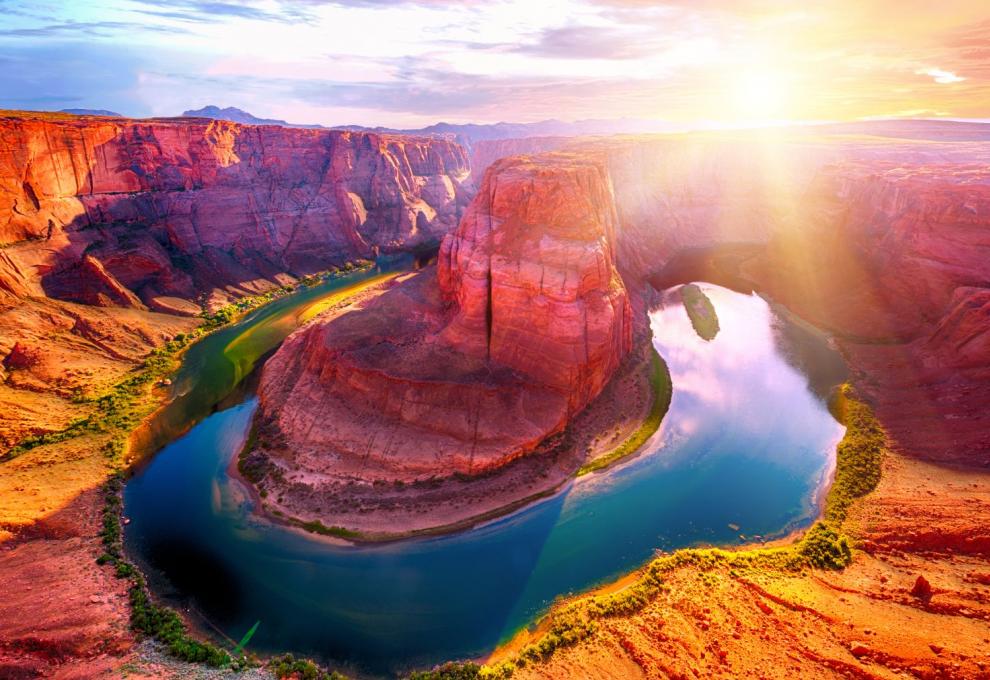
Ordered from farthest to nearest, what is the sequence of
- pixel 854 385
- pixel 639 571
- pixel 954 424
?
pixel 854 385
pixel 954 424
pixel 639 571

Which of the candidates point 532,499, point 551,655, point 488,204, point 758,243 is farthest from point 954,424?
point 758,243

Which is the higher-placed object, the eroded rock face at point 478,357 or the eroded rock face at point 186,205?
the eroded rock face at point 186,205

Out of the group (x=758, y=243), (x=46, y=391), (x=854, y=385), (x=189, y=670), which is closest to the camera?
(x=189, y=670)

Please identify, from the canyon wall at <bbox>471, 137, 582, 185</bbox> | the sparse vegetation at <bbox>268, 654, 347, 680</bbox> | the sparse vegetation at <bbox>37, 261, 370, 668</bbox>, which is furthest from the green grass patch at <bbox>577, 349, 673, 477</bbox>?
the canyon wall at <bbox>471, 137, 582, 185</bbox>

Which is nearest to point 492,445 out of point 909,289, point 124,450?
point 124,450

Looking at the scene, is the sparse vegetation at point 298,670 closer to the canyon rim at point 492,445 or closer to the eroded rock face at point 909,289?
the canyon rim at point 492,445

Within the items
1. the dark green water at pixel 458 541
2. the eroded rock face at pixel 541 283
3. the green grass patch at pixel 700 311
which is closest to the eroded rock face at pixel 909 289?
the dark green water at pixel 458 541

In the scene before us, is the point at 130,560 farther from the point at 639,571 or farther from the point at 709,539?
the point at 709,539
